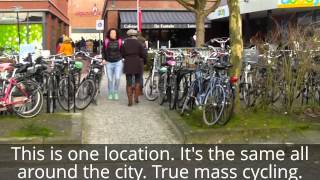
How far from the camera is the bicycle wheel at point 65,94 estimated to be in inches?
438

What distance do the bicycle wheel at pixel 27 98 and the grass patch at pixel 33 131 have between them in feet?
3.50

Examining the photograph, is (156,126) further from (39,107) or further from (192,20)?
(192,20)

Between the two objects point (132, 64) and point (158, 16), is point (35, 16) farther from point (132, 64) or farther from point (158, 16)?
point (132, 64)

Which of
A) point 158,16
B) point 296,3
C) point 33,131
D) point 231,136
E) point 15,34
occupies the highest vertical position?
point 158,16

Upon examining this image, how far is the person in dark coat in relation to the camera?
39.8ft

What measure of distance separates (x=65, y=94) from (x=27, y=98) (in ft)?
4.52

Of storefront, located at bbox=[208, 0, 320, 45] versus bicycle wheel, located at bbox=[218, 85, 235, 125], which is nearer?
bicycle wheel, located at bbox=[218, 85, 235, 125]

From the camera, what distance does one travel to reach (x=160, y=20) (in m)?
35.6

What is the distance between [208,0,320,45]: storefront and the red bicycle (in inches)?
394

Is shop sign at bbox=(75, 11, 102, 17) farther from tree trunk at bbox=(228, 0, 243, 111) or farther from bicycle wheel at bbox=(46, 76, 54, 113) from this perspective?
tree trunk at bbox=(228, 0, 243, 111)

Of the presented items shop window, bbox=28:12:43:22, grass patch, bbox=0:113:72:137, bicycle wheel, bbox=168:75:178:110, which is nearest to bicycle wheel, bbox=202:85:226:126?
bicycle wheel, bbox=168:75:178:110

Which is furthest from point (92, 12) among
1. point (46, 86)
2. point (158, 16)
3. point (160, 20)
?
point (46, 86)

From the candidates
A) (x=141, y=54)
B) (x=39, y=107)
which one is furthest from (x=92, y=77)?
(x=39, y=107)

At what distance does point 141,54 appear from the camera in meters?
12.5
